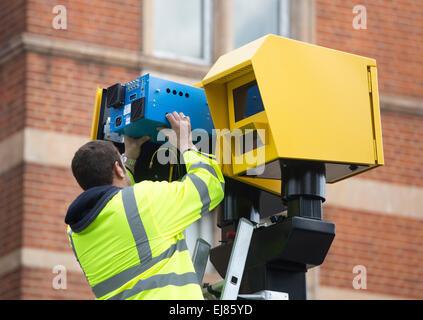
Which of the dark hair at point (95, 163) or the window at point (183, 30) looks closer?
the dark hair at point (95, 163)

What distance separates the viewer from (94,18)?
956 cm

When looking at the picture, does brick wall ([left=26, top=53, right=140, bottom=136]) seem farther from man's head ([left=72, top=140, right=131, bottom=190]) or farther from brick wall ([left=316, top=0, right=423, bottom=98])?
man's head ([left=72, top=140, right=131, bottom=190])

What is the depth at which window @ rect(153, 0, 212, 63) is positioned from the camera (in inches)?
400

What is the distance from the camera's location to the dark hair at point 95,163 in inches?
164

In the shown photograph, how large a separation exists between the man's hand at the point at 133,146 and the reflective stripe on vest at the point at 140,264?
0.44 m

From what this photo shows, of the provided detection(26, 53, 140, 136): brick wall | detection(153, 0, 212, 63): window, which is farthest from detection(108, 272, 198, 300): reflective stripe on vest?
detection(153, 0, 212, 63): window

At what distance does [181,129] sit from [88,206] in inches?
19.4

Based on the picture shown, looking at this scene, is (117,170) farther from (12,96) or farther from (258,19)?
(258,19)

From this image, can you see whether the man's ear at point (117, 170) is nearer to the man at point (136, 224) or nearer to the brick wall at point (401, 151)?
the man at point (136, 224)

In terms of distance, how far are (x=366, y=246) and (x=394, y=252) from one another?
0.34m

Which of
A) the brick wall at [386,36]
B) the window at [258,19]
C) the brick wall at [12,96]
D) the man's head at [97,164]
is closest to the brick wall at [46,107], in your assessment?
the brick wall at [12,96]

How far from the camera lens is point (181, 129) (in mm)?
4238

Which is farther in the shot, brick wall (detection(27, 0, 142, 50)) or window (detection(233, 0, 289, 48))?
window (detection(233, 0, 289, 48))
